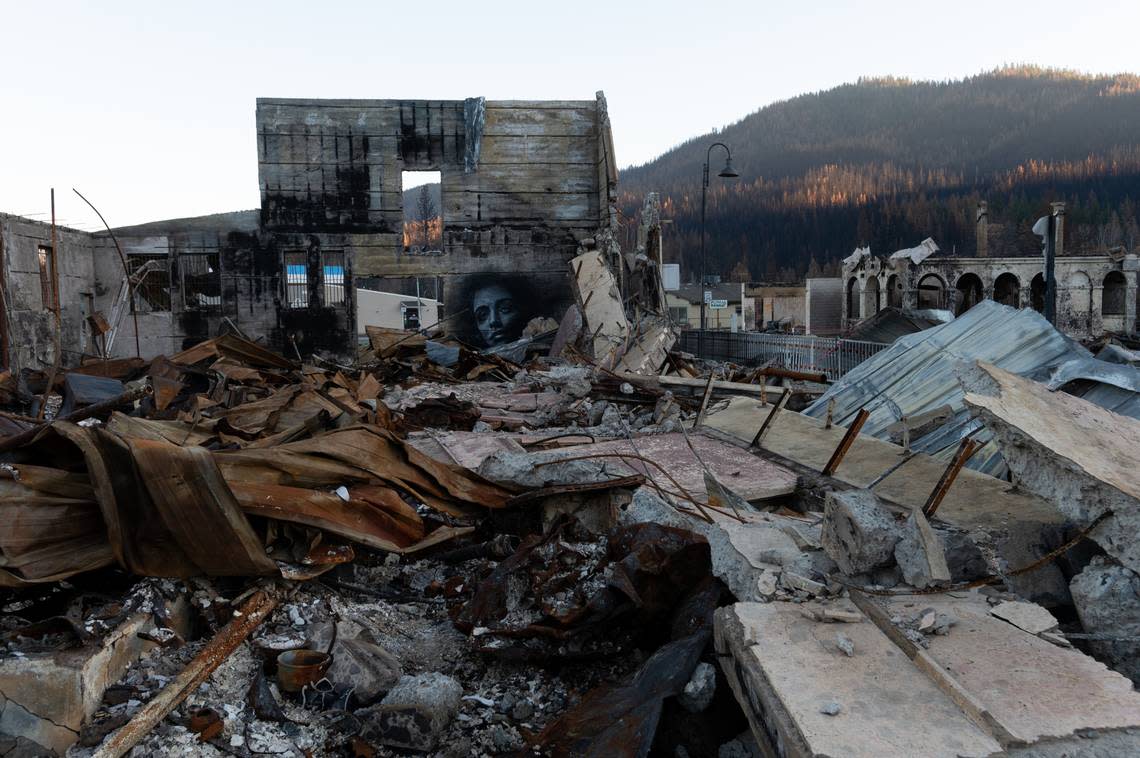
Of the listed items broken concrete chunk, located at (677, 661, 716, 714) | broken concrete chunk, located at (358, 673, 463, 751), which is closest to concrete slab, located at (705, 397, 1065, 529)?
broken concrete chunk, located at (677, 661, 716, 714)

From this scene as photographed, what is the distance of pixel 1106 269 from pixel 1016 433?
4122cm

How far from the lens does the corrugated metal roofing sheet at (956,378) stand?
6.28m

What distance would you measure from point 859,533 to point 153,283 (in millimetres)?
21433

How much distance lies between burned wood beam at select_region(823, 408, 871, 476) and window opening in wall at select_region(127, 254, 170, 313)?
765 inches

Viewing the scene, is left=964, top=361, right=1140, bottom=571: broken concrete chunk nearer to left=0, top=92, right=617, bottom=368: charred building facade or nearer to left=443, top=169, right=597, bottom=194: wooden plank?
left=0, top=92, right=617, bottom=368: charred building facade

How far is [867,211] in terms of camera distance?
9325cm

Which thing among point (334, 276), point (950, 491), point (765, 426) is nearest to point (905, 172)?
point (334, 276)

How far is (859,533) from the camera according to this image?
3.29 metres

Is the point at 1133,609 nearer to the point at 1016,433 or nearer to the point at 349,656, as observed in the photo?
the point at 1016,433

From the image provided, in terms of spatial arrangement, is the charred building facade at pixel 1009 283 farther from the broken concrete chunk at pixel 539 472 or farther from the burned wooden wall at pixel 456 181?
the broken concrete chunk at pixel 539 472

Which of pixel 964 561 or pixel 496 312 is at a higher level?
pixel 496 312

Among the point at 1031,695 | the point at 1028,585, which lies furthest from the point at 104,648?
the point at 1028,585

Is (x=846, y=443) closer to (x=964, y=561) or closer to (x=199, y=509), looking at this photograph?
(x=964, y=561)

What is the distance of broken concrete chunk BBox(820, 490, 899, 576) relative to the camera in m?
3.29
